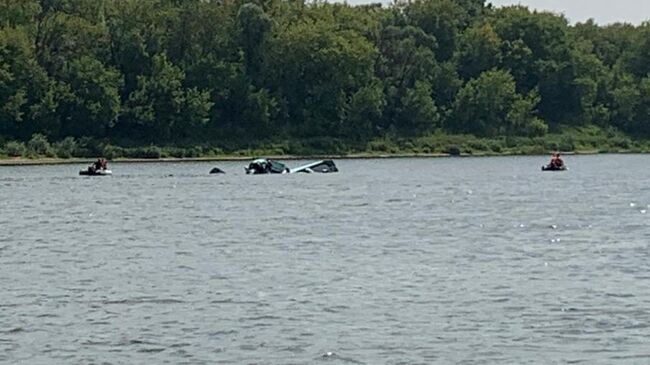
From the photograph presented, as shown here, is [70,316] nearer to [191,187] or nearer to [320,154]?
[191,187]

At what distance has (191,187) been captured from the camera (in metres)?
107

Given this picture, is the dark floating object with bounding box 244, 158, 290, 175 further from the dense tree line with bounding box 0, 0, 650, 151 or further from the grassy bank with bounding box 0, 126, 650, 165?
the dense tree line with bounding box 0, 0, 650, 151

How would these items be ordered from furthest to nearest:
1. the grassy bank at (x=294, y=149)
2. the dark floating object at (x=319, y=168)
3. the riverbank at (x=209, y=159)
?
the grassy bank at (x=294, y=149) → the riverbank at (x=209, y=159) → the dark floating object at (x=319, y=168)

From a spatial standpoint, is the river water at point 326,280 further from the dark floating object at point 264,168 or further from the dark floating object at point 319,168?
the dark floating object at point 319,168

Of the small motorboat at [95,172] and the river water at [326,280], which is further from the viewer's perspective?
the small motorboat at [95,172]

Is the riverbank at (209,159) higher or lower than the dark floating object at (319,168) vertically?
lower

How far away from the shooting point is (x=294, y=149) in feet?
573

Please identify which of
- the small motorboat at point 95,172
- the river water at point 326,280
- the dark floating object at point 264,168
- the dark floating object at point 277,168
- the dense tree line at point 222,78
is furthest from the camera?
the dense tree line at point 222,78

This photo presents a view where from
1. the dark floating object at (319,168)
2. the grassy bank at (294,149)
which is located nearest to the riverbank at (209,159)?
the grassy bank at (294,149)

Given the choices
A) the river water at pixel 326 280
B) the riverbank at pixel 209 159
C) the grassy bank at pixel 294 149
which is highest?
the river water at pixel 326 280

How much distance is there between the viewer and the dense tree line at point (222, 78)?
16638 centimetres

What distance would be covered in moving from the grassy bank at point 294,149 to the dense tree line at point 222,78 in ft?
6.54

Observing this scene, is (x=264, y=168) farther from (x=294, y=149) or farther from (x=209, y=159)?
(x=294, y=149)

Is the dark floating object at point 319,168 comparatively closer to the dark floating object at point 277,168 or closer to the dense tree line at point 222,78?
the dark floating object at point 277,168
